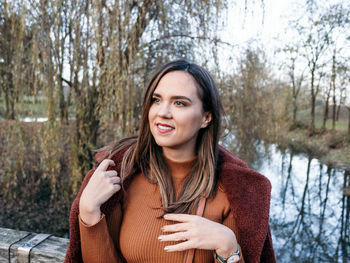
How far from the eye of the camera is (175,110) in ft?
3.85

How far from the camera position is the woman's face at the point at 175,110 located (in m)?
1.18

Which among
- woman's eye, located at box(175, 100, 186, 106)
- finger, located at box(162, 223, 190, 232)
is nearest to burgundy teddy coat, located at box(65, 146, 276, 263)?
finger, located at box(162, 223, 190, 232)

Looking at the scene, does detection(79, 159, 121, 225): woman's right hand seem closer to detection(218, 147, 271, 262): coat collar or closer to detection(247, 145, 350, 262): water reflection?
detection(218, 147, 271, 262): coat collar

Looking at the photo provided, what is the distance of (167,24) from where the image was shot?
10.2 ft

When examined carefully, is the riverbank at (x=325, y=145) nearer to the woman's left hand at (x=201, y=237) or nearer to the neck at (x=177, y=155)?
the neck at (x=177, y=155)

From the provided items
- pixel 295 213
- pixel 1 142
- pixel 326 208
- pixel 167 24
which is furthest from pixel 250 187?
pixel 326 208

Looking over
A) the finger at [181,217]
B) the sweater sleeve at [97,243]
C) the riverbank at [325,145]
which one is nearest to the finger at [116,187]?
the sweater sleeve at [97,243]

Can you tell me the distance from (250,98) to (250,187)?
2.46 metres

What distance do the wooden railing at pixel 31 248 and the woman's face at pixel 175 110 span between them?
0.72m

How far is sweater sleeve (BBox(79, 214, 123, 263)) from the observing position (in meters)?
1.06

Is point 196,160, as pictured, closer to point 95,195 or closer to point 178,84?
Answer: point 178,84

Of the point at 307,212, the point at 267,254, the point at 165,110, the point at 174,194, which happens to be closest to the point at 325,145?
the point at 307,212

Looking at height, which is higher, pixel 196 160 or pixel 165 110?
pixel 165 110

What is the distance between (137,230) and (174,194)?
222 mm
